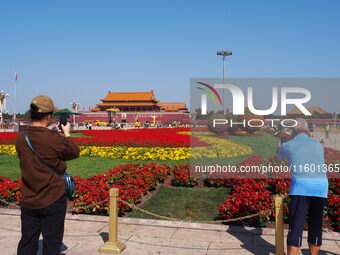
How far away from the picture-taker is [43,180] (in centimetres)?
318

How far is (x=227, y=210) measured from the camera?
601 centimetres

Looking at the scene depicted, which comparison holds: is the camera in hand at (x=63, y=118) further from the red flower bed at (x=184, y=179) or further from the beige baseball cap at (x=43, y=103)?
the red flower bed at (x=184, y=179)

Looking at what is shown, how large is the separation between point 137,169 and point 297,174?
20.1ft

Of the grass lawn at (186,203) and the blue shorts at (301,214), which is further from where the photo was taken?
the grass lawn at (186,203)

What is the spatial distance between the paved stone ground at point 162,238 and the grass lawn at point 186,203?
0.87 metres

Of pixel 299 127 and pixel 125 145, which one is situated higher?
pixel 299 127

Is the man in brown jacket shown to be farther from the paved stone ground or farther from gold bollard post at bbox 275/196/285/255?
gold bollard post at bbox 275/196/285/255

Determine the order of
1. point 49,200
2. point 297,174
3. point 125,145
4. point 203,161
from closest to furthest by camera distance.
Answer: point 49,200 → point 297,174 → point 203,161 → point 125,145

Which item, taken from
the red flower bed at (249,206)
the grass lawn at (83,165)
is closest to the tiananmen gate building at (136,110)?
the grass lawn at (83,165)

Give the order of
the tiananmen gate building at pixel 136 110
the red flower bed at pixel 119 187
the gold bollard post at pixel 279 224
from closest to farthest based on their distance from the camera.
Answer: the gold bollard post at pixel 279 224, the red flower bed at pixel 119 187, the tiananmen gate building at pixel 136 110

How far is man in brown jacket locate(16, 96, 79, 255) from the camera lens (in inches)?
125

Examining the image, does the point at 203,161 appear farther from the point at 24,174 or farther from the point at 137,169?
the point at 24,174

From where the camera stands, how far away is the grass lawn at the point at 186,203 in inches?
265

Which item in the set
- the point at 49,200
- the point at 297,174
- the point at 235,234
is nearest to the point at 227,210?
the point at 235,234
